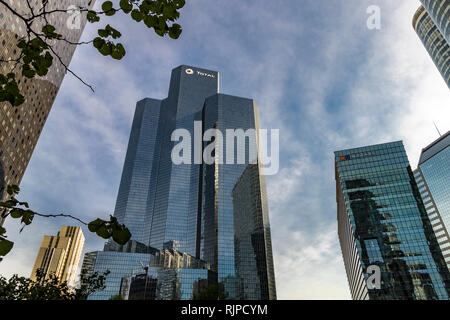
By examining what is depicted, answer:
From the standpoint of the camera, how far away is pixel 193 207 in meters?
153

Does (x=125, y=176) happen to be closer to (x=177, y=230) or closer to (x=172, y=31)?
(x=177, y=230)

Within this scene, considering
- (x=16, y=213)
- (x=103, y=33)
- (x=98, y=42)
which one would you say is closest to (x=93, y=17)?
(x=103, y=33)

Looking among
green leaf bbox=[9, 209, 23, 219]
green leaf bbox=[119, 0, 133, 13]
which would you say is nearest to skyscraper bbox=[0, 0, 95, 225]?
green leaf bbox=[119, 0, 133, 13]

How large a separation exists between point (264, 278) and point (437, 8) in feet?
405

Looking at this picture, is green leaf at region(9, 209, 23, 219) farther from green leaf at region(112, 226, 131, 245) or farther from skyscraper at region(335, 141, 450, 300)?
skyscraper at region(335, 141, 450, 300)

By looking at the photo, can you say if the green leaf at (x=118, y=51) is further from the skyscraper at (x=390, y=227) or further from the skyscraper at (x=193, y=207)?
the skyscraper at (x=193, y=207)

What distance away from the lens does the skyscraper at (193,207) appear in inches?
4663

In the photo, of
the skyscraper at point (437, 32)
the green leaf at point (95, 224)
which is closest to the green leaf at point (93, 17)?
the green leaf at point (95, 224)

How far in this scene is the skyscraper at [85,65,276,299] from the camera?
118438 millimetres

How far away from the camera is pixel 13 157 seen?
199 ft

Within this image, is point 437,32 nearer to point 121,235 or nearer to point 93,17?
point 93,17

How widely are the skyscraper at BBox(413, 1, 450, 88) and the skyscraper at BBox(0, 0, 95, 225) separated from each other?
340 feet

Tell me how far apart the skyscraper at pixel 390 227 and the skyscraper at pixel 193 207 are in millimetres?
63680
